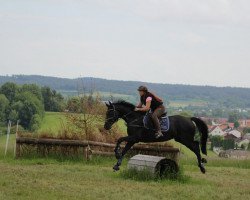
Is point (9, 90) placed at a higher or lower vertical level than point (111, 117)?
higher

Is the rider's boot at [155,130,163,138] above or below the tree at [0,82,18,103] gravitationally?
below

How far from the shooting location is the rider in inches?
617

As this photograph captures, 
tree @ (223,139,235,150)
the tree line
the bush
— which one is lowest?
tree @ (223,139,235,150)

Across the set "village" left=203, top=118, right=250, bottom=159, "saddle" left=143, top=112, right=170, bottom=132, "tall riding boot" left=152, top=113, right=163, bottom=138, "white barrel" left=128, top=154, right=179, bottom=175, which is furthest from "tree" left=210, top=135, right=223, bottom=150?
"white barrel" left=128, top=154, right=179, bottom=175

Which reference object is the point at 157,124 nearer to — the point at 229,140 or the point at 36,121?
the point at 36,121

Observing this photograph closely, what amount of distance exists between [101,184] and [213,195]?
9.90 ft

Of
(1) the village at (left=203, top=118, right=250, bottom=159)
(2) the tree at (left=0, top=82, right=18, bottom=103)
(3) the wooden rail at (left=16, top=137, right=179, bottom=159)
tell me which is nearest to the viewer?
(3) the wooden rail at (left=16, top=137, right=179, bottom=159)

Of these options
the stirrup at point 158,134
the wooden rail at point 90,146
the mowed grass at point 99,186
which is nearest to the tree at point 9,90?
the wooden rail at point 90,146

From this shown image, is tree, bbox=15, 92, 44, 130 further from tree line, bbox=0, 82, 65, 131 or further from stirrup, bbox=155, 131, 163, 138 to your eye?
stirrup, bbox=155, 131, 163, 138

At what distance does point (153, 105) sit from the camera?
16.0m

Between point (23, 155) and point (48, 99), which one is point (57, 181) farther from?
point (48, 99)

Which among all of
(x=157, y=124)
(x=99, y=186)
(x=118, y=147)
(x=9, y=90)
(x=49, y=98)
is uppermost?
(x=9, y=90)

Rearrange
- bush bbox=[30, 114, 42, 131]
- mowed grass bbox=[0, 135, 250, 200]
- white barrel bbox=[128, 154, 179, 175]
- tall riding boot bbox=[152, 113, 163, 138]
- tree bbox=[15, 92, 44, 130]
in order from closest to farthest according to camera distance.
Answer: mowed grass bbox=[0, 135, 250, 200]
white barrel bbox=[128, 154, 179, 175]
tall riding boot bbox=[152, 113, 163, 138]
bush bbox=[30, 114, 42, 131]
tree bbox=[15, 92, 44, 130]

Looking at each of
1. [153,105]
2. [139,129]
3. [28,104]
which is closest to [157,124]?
[153,105]
